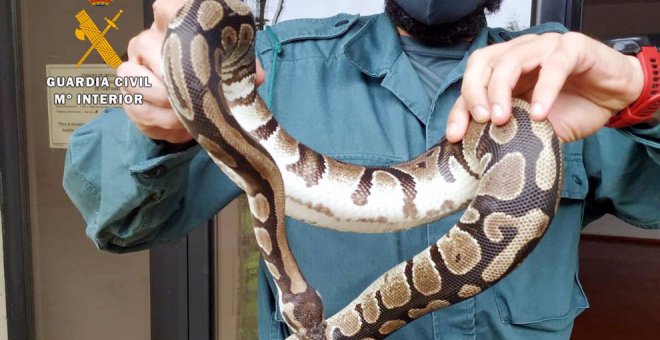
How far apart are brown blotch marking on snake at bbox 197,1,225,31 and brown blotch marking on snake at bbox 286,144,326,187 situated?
0.36m

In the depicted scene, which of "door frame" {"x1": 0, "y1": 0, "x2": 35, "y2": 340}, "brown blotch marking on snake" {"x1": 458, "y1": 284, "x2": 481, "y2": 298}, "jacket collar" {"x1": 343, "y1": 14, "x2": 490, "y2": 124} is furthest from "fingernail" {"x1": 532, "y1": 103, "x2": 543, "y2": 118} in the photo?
"door frame" {"x1": 0, "y1": 0, "x2": 35, "y2": 340}

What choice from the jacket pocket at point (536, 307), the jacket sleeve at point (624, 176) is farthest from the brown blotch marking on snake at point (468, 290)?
the jacket sleeve at point (624, 176)

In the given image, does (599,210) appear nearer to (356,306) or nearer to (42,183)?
(356,306)

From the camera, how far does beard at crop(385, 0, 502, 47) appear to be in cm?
159

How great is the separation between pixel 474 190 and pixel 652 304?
15.8 ft

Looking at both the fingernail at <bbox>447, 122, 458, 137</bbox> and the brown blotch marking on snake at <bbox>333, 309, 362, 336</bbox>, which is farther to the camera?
the brown blotch marking on snake at <bbox>333, 309, 362, 336</bbox>

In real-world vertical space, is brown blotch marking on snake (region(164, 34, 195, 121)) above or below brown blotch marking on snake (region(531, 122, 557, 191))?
above

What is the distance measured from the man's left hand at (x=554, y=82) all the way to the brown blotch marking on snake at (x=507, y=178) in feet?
0.31

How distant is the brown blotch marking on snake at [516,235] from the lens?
110 centimetres

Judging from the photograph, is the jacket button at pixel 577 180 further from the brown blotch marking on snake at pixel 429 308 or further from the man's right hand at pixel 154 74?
the man's right hand at pixel 154 74

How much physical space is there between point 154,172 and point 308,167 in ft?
1.04

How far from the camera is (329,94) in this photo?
1564 millimetres

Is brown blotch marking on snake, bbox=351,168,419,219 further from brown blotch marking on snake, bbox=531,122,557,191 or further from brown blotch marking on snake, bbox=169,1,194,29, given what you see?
brown blotch marking on snake, bbox=169,1,194,29

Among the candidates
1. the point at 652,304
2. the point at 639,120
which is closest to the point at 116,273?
the point at 639,120
